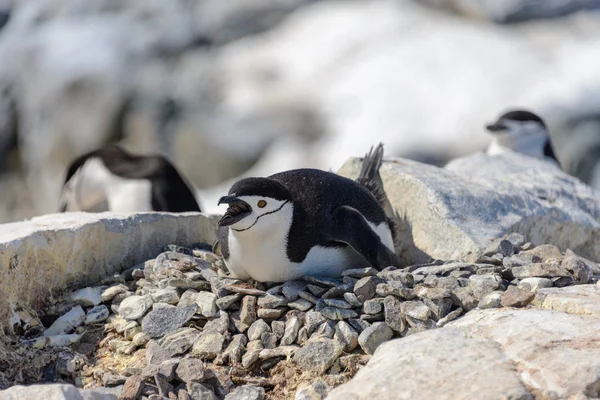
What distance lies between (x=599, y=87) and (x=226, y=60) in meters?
5.78

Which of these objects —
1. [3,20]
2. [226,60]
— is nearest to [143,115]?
[226,60]

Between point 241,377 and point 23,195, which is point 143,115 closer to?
point 23,195

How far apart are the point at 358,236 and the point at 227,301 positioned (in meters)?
0.63

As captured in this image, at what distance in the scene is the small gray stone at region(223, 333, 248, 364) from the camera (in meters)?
2.97

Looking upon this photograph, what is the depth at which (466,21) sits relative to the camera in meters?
12.8

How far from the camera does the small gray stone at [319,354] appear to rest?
9.43 ft

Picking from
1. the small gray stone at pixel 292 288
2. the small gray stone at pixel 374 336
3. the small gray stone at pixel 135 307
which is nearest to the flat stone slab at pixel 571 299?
the small gray stone at pixel 374 336

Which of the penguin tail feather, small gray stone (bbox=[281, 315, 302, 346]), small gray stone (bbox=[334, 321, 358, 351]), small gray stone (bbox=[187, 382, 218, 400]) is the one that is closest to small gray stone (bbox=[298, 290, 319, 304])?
small gray stone (bbox=[281, 315, 302, 346])

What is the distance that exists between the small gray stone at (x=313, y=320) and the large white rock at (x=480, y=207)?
0.95 metres

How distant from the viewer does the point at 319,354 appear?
290 centimetres

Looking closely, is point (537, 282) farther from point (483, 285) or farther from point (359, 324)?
point (359, 324)

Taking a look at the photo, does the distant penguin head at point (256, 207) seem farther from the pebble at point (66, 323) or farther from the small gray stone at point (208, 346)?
the pebble at point (66, 323)

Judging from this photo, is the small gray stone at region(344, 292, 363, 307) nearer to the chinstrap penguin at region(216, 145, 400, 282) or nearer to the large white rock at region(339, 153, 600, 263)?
the chinstrap penguin at region(216, 145, 400, 282)

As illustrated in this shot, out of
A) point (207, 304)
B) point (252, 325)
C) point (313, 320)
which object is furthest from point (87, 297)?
point (313, 320)
